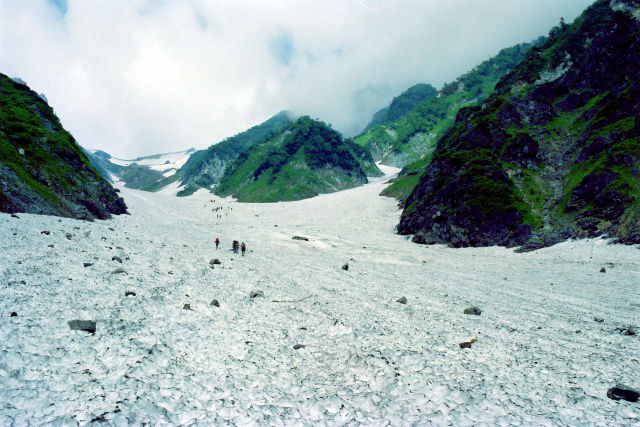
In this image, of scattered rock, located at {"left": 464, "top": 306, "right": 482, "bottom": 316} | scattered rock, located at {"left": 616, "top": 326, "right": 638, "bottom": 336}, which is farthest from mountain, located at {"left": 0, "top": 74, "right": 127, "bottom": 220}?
scattered rock, located at {"left": 616, "top": 326, "right": 638, "bottom": 336}

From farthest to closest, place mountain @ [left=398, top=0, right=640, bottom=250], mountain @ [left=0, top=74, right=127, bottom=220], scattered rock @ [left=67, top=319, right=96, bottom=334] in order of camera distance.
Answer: mountain @ [left=398, top=0, right=640, bottom=250], mountain @ [left=0, top=74, right=127, bottom=220], scattered rock @ [left=67, top=319, right=96, bottom=334]

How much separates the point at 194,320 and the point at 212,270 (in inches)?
420

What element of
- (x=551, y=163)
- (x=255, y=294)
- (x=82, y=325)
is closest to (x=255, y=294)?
(x=255, y=294)

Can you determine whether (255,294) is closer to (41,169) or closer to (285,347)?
(285,347)

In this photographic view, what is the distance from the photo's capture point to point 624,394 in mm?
8359

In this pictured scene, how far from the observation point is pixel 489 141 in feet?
242

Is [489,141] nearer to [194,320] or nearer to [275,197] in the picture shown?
[194,320]

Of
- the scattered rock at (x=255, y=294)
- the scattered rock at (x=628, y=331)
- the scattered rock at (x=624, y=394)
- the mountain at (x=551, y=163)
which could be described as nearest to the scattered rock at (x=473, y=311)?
the scattered rock at (x=628, y=331)

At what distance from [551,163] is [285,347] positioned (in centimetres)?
7257

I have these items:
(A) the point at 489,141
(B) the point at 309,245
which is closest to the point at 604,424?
(B) the point at 309,245

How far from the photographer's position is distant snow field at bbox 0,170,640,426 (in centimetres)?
806

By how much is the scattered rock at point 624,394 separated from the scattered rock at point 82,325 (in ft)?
54.7

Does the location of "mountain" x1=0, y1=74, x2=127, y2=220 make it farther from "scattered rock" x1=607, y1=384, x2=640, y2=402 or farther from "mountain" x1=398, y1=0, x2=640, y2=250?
"mountain" x1=398, y1=0, x2=640, y2=250

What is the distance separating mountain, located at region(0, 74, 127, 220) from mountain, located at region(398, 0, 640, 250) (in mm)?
58685
